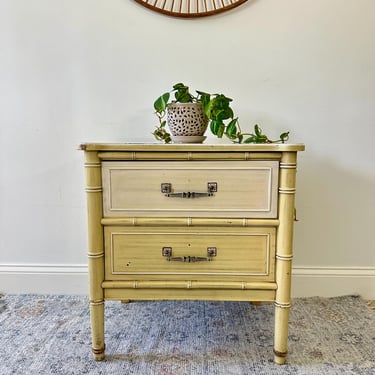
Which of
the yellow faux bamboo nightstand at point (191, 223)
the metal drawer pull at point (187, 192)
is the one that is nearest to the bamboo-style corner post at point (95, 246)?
the yellow faux bamboo nightstand at point (191, 223)

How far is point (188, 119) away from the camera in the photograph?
109 centimetres

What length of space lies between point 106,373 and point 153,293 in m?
0.27

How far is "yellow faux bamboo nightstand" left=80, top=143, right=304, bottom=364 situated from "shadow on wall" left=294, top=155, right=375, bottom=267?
53 cm

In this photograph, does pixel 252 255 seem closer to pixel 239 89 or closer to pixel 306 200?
pixel 306 200

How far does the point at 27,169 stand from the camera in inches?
57.6

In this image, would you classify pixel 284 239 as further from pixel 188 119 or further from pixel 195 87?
pixel 195 87

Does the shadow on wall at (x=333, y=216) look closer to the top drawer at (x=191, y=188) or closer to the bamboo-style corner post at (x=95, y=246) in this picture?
the top drawer at (x=191, y=188)

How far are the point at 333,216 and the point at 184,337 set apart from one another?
0.82 metres

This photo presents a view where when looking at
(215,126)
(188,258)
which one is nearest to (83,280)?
(188,258)

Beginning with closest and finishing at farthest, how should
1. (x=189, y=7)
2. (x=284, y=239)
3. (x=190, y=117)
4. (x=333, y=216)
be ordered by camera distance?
(x=284, y=239) < (x=190, y=117) < (x=189, y=7) < (x=333, y=216)

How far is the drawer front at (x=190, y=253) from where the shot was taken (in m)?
1.00

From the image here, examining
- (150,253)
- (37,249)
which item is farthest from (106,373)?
(37,249)

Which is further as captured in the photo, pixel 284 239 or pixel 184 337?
pixel 184 337

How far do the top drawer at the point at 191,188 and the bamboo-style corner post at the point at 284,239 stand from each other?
0.08ft
